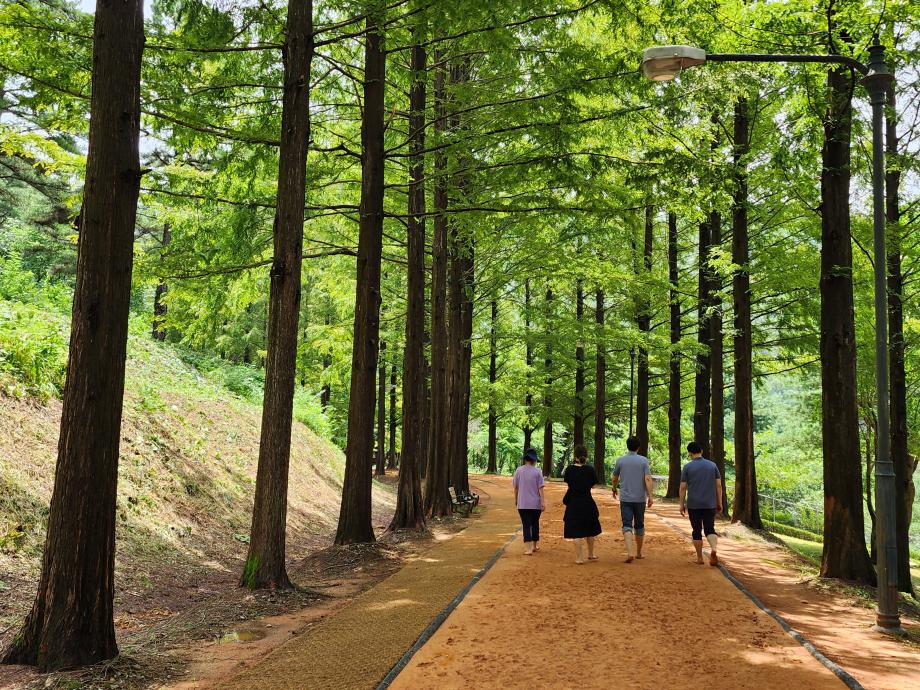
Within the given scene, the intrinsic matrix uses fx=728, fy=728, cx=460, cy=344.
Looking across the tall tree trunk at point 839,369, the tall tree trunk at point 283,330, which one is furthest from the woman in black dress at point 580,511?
the tall tree trunk at point 283,330

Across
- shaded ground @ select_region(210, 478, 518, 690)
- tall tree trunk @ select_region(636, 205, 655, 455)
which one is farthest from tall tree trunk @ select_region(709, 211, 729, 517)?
shaded ground @ select_region(210, 478, 518, 690)

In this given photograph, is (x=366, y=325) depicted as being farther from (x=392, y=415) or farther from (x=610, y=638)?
(x=392, y=415)

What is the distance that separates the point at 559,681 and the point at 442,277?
14.9 metres

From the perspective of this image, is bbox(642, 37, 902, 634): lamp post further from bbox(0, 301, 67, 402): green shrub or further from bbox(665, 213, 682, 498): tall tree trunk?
bbox(665, 213, 682, 498): tall tree trunk

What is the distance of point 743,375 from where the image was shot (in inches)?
727

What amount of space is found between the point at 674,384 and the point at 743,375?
319 inches

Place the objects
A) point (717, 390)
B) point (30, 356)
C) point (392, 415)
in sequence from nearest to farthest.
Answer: point (30, 356) < point (717, 390) < point (392, 415)

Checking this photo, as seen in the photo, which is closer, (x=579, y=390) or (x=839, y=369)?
(x=839, y=369)

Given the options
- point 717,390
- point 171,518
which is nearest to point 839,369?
point 717,390

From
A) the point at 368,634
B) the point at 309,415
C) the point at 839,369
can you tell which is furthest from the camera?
the point at 309,415

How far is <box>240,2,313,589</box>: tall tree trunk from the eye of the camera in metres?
9.47

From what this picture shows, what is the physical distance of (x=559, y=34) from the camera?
11.4 metres

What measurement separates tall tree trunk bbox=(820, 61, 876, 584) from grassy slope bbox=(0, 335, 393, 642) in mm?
9408

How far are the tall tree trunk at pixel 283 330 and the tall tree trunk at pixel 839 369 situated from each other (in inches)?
315
